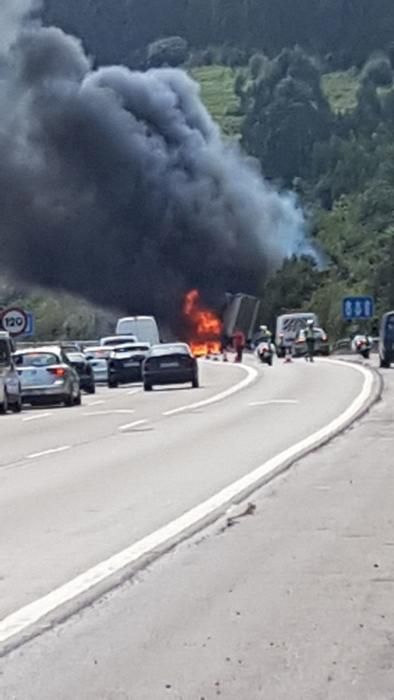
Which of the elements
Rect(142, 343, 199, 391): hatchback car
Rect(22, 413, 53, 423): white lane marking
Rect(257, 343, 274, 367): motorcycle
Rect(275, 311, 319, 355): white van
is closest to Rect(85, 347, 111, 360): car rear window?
Rect(142, 343, 199, 391): hatchback car

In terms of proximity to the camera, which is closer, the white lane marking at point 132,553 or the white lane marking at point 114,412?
the white lane marking at point 132,553

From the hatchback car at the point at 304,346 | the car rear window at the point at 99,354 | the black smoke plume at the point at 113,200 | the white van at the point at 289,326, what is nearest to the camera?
the car rear window at the point at 99,354

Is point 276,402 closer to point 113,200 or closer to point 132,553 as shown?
point 132,553

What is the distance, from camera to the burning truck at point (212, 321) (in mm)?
76938

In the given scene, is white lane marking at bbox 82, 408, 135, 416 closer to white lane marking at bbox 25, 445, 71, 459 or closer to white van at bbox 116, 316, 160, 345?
white lane marking at bbox 25, 445, 71, 459

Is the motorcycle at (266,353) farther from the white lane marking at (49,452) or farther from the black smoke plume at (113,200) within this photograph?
the white lane marking at (49,452)

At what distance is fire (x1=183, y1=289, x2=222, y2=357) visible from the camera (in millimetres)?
76875

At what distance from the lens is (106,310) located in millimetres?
79812

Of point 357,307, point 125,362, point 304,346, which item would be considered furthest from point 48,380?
point 304,346

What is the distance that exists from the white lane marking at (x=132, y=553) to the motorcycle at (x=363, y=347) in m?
45.9

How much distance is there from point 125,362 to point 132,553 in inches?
1549

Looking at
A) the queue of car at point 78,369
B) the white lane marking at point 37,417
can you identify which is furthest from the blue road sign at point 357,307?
the white lane marking at point 37,417

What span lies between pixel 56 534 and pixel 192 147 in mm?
69180

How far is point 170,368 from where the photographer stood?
4628cm
